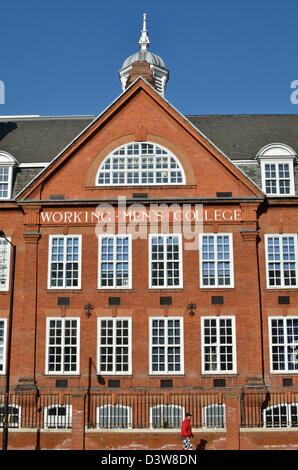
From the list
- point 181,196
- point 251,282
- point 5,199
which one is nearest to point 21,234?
point 5,199

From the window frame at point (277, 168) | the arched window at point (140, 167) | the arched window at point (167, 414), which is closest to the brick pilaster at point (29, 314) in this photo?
the arched window at point (140, 167)

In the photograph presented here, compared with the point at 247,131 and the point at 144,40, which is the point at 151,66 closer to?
the point at 144,40

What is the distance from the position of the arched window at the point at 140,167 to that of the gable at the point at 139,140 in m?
0.27

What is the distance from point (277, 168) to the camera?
3266 centimetres

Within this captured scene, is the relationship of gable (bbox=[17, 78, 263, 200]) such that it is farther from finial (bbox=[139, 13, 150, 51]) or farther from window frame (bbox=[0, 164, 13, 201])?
finial (bbox=[139, 13, 150, 51])

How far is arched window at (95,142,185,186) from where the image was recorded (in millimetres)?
32188

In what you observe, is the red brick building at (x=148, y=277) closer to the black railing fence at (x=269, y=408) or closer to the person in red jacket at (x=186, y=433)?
the black railing fence at (x=269, y=408)

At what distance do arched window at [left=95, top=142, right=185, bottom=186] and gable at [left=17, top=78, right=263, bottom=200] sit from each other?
0.27m

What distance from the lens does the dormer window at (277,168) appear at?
107 feet

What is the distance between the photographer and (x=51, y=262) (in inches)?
1232

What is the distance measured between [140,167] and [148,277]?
19.1ft

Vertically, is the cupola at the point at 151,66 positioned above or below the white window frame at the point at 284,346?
above

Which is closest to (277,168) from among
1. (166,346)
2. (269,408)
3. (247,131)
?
(247,131)

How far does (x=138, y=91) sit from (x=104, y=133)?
9.83 feet
